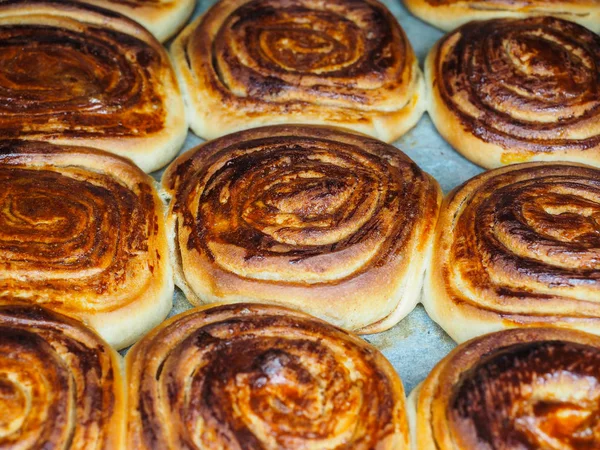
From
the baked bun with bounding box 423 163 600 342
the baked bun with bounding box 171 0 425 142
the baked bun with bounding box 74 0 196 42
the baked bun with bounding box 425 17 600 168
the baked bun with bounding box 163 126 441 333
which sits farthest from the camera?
the baked bun with bounding box 74 0 196 42

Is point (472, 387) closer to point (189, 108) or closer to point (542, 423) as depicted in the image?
point (542, 423)

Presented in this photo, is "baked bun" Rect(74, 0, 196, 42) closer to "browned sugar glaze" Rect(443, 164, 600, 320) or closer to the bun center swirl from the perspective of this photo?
the bun center swirl

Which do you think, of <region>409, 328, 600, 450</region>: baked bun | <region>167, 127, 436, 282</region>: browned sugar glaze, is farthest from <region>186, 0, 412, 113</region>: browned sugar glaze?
<region>409, 328, 600, 450</region>: baked bun

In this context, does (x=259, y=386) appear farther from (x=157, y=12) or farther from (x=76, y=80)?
(x=157, y=12)

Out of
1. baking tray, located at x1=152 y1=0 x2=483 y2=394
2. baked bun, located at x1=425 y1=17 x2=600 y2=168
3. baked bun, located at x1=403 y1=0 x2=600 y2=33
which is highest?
baked bun, located at x1=403 y1=0 x2=600 y2=33

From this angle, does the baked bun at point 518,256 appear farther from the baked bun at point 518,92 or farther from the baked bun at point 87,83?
the baked bun at point 87,83

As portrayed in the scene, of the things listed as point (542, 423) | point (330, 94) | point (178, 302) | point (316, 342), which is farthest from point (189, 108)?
point (542, 423)
